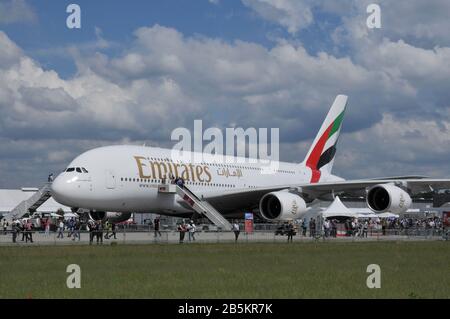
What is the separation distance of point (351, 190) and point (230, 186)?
7843 mm

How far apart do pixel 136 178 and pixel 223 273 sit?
24596 millimetres

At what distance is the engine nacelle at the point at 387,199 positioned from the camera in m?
40.8

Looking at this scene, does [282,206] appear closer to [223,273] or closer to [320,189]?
[320,189]

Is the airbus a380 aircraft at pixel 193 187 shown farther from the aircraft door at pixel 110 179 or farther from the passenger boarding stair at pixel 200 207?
the passenger boarding stair at pixel 200 207

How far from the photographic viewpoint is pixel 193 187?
4634cm

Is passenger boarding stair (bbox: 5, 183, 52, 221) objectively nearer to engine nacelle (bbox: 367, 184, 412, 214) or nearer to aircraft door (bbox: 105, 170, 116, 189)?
aircraft door (bbox: 105, 170, 116, 189)

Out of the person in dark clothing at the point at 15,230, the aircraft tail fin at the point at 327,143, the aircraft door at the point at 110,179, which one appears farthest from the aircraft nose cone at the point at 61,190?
the aircraft tail fin at the point at 327,143

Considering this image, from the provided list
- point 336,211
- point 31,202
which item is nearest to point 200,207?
point 336,211

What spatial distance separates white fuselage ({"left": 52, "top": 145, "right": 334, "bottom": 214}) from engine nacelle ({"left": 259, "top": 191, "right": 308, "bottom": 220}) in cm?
381

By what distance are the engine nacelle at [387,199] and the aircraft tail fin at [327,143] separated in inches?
599

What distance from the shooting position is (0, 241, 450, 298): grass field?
46.6ft
